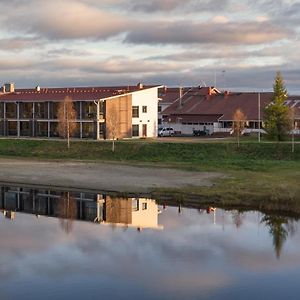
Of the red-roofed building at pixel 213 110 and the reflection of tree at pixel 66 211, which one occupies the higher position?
the red-roofed building at pixel 213 110

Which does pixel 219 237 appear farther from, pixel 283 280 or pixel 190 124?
pixel 190 124

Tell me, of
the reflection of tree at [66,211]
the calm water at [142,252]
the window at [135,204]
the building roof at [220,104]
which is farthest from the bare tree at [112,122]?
the calm water at [142,252]

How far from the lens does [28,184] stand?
149 ft

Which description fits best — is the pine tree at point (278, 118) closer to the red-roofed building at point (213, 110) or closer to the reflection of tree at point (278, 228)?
the red-roofed building at point (213, 110)

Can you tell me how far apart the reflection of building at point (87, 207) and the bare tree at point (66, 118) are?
2610cm

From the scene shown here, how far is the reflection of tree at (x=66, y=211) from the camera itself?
32375mm

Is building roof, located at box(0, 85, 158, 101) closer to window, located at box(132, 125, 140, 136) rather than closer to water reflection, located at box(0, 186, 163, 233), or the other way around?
window, located at box(132, 125, 140, 136)

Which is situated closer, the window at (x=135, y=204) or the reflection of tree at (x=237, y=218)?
the reflection of tree at (x=237, y=218)

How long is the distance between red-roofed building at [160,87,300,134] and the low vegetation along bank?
18.2 meters

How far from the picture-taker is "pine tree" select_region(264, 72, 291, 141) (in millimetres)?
63812

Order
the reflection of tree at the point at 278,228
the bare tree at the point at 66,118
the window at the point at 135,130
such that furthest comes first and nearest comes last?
the window at the point at 135,130
the bare tree at the point at 66,118
the reflection of tree at the point at 278,228

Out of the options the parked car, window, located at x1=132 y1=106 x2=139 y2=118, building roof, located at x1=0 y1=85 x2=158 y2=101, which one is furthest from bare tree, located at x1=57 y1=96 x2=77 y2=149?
the parked car


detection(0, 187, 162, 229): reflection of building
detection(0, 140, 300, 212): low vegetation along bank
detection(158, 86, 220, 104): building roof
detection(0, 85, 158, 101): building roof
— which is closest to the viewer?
detection(0, 187, 162, 229): reflection of building

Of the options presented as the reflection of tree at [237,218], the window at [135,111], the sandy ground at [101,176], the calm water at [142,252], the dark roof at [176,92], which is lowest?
the calm water at [142,252]
